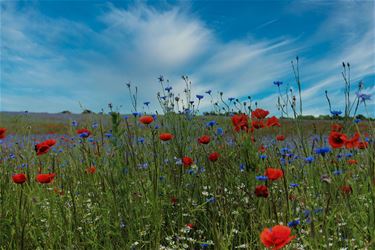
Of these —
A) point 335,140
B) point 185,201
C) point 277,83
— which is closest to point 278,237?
point 335,140

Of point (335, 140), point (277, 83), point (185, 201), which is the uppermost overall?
point (277, 83)

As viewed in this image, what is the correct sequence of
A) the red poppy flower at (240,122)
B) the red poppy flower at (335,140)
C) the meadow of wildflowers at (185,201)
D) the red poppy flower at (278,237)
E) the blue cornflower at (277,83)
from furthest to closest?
1. the blue cornflower at (277,83)
2. the red poppy flower at (240,122)
3. the meadow of wildflowers at (185,201)
4. the red poppy flower at (335,140)
5. the red poppy flower at (278,237)

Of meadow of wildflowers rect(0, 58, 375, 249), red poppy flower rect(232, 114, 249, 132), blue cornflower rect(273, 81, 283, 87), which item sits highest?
blue cornflower rect(273, 81, 283, 87)

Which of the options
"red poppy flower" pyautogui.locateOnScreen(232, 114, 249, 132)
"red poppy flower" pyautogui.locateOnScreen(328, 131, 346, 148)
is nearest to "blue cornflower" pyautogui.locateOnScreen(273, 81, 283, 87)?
"red poppy flower" pyautogui.locateOnScreen(232, 114, 249, 132)

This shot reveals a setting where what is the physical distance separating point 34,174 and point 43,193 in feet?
1.27

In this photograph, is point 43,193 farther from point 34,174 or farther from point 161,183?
point 161,183

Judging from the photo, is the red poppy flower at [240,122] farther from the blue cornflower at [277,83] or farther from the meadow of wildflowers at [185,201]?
the blue cornflower at [277,83]

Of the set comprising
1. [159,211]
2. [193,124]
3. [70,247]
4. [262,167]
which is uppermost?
[193,124]

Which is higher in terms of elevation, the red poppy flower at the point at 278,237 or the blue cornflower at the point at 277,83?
the blue cornflower at the point at 277,83

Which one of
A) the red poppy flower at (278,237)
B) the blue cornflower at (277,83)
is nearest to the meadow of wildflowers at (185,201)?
the blue cornflower at (277,83)

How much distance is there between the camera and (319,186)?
282 centimetres

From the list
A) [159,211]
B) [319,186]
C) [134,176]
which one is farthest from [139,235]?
[319,186]

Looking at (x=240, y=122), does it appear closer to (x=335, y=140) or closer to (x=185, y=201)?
(x=185, y=201)

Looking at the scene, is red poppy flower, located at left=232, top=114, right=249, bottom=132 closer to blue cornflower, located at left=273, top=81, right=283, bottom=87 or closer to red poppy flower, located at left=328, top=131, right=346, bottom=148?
blue cornflower, located at left=273, top=81, right=283, bottom=87
